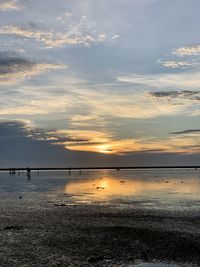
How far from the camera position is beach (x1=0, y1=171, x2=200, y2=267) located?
2458 cm

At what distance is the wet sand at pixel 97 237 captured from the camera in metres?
24.6

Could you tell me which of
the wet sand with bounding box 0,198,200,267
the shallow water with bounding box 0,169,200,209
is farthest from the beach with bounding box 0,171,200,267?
the shallow water with bounding box 0,169,200,209

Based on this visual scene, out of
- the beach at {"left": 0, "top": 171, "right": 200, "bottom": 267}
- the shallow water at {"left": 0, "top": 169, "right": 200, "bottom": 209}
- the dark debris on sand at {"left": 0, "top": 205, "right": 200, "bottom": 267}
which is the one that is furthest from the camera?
the shallow water at {"left": 0, "top": 169, "right": 200, "bottom": 209}

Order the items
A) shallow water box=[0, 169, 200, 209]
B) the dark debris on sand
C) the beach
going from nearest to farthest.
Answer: the beach
the dark debris on sand
shallow water box=[0, 169, 200, 209]

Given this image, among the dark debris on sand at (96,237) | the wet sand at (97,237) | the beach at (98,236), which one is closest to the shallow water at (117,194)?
the beach at (98,236)

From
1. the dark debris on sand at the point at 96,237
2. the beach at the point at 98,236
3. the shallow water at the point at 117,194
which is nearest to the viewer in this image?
the beach at the point at 98,236

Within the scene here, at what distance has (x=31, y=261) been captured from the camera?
23844 millimetres

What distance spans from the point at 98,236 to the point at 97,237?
0.48m

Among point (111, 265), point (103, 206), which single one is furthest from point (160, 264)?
point (103, 206)

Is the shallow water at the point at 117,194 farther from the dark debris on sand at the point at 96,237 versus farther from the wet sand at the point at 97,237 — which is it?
the dark debris on sand at the point at 96,237

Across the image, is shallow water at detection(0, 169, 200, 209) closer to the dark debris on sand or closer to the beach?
the beach

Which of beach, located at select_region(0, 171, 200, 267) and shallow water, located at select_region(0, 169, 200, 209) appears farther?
shallow water, located at select_region(0, 169, 200, 209)

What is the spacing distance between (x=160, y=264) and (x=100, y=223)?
16.5m

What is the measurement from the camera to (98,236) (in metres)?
32.3
